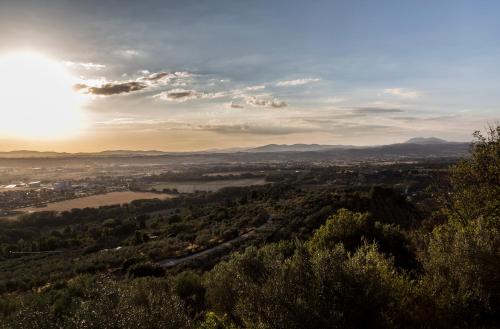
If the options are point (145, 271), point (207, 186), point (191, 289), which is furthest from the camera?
point (207, 186)

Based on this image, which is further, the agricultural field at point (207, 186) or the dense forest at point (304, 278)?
the agricultural field at point (207, 186)

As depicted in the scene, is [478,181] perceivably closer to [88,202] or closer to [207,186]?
[88,202]

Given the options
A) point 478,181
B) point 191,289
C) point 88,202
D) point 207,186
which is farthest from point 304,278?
point 207,186

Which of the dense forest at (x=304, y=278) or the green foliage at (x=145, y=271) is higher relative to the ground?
the dense forest at (x=304, y=278)

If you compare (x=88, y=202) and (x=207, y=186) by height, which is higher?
(x=207, y=186)

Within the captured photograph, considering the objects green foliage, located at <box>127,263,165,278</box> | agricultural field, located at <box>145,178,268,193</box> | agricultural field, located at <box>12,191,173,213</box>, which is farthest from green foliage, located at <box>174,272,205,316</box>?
agricultural field, located at <box>145,178,268,193</box>

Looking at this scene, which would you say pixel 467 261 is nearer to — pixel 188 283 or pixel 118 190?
pixel 188 283

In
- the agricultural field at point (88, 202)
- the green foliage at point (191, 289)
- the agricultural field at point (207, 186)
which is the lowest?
the agricultural field at point (88, 202)

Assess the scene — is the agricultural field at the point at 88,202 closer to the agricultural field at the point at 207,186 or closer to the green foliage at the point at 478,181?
the agricultural field at the point at 207,186

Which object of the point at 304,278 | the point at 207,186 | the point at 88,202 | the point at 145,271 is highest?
the point at 304,278

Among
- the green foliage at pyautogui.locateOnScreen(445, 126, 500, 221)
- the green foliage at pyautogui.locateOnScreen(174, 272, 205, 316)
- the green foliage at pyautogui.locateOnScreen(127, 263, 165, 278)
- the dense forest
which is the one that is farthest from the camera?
the green foliage at pyautogui.locateOnScreen(127, 263, 165, 278)

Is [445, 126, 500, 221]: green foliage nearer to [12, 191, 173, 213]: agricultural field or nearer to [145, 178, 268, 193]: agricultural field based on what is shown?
[12, 191, 173, 213]: agricultural field

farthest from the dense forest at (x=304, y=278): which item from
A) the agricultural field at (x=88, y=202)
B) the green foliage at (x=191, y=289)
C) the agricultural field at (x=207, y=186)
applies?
the agricultural field at (x=207, y=186)
